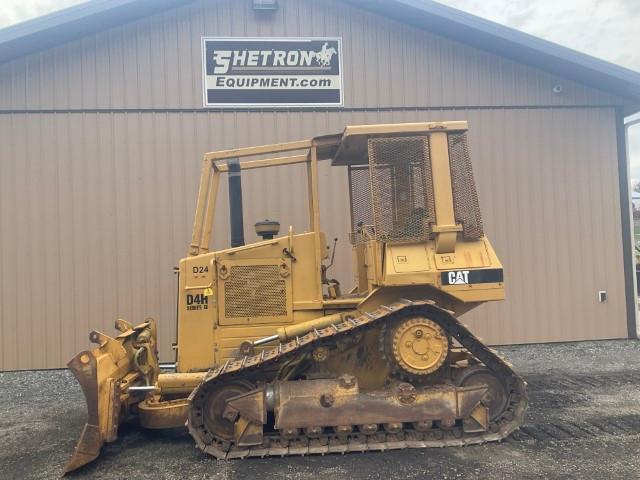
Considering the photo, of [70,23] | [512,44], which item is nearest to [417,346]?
[512,44]

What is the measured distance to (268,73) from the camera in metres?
8.73

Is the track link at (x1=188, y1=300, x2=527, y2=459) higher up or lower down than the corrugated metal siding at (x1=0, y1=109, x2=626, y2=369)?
lower down

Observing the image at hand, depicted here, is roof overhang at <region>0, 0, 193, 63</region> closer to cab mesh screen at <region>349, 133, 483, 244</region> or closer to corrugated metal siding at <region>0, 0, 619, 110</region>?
corrugated metal siding at <region>0, 0, 619, 110</region>

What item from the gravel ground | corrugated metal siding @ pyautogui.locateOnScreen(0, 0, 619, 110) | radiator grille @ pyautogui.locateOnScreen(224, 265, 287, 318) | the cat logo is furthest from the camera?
corrugated metal siding @ pyautogui.locateOnScreen(0, 0, 619, 110)

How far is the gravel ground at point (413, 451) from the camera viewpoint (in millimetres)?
4062

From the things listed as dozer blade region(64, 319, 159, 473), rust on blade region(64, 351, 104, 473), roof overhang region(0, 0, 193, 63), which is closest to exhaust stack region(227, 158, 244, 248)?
dozer blade region(64, 319, 159, 473)

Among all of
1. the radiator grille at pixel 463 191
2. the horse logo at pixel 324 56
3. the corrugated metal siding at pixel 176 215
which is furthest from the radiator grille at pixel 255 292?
the horse logo at pixel 324 56

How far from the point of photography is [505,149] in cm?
912

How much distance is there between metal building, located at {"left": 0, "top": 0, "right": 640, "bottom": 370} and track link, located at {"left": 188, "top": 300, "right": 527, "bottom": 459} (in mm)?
4071

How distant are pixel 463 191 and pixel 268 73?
17.2 ft

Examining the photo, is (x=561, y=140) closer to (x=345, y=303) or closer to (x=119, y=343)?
(x=345, y=303)

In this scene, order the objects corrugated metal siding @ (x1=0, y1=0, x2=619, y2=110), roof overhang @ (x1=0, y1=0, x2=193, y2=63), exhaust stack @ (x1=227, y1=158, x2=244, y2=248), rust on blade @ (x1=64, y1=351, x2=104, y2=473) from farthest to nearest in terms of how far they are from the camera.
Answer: corrugated metal siding @ (x1=0, y1=0, x2=619, y2=110), roof overhang @ (x1=0, y1=0, x2=193, y2=63), exhaust stack @ (x1=227, y1=158, x2=244, y2=248), rust on blade @ (x1=64, y1=351, x2=104, y2=473)

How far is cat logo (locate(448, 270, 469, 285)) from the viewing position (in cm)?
466

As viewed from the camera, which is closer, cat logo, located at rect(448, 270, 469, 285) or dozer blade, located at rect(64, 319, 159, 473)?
dozer blade, located at rect(64, 319, 159, 473)
